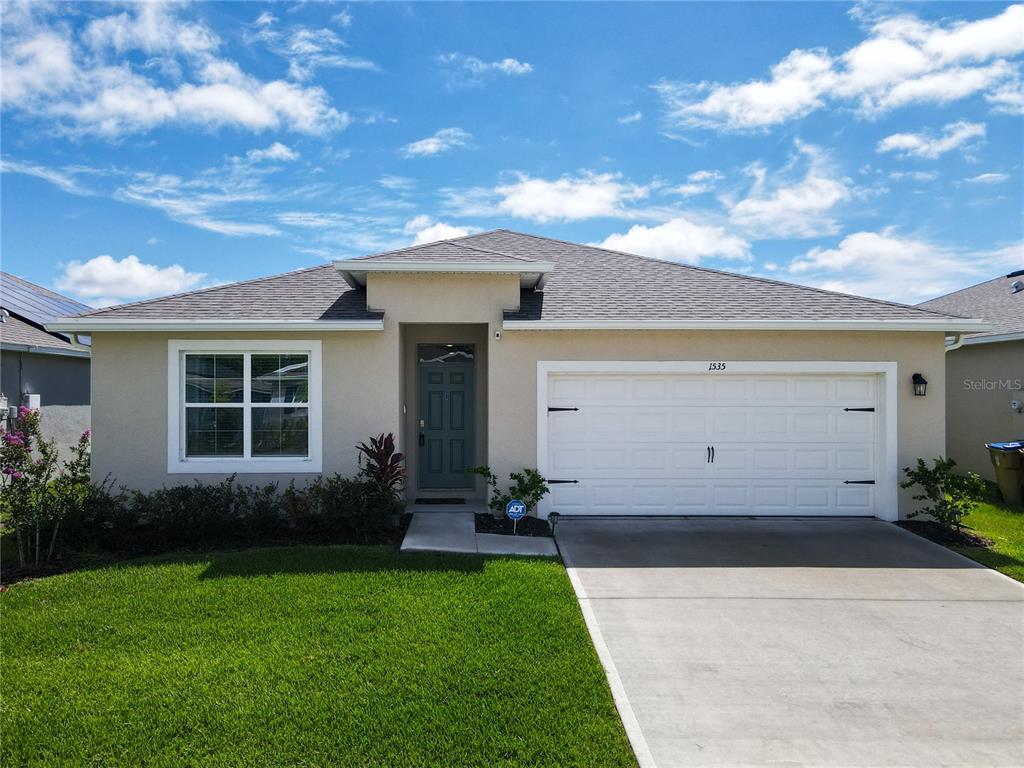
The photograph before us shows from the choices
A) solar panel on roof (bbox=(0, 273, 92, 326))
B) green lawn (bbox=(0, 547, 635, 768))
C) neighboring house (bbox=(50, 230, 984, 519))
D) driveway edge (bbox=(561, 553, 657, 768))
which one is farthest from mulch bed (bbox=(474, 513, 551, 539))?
solar panel on roof (bbox=(0, 273, 92, 326))

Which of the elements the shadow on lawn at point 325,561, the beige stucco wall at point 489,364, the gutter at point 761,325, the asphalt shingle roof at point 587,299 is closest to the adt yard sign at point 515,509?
the beige stucco wall at point 489,364

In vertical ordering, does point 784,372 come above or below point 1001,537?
above

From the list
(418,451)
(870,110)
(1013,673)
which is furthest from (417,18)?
(1013,673)

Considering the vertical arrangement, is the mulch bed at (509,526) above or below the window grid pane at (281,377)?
below

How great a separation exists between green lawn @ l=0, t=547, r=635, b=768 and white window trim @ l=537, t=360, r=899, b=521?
124 inches

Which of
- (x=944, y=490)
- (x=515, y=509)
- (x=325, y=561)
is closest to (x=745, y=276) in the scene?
(x=944, y=490)

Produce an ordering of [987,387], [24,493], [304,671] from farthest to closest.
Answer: [987,387], [24,493], [304,671]

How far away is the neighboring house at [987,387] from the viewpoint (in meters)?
12.1

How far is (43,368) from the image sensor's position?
1307 centimetres

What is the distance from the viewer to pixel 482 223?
15773 mm

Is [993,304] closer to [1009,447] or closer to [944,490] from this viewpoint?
[1009,447]

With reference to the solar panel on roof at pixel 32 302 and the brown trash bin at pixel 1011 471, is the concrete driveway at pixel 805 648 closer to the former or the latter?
the brown trash bin at pixel 1011 471

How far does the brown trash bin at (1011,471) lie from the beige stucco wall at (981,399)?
61.9 inches

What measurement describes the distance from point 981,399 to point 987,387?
285 millimetres
